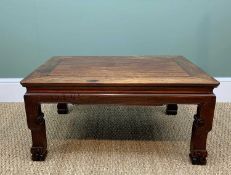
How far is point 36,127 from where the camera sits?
3.40 ft

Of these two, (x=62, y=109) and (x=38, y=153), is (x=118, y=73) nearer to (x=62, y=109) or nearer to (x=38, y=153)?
(x=38, y=153)

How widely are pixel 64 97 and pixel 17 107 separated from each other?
0.79 metres

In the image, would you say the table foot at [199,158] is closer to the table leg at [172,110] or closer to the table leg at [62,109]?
the table leg at [172,110]

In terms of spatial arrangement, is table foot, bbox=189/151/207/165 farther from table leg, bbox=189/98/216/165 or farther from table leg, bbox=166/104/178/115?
table leg, bbox=166/104/178/115

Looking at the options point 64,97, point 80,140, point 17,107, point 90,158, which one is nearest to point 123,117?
point 80,140

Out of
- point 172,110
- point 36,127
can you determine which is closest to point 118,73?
point 36,127

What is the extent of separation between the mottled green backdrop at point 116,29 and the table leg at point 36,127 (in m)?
0.71

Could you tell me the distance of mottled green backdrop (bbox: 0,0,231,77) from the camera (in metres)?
1.58

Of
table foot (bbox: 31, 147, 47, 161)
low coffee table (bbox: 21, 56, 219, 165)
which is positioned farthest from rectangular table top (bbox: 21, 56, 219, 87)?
table foot (bbox: 31, 147, 47, 161)

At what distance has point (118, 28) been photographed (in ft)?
5.28

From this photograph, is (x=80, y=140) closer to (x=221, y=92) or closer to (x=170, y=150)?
(x=170, y=150)

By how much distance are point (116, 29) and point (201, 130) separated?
870mm

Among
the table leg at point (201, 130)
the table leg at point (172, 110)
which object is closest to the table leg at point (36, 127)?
the table leg at point (201, 130)

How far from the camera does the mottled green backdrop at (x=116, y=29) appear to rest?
5.17ft
